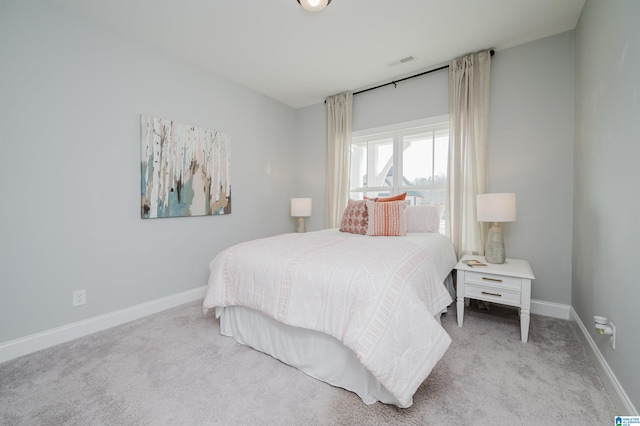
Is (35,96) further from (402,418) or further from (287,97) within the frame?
(402,418)

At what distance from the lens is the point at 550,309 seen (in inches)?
97.2

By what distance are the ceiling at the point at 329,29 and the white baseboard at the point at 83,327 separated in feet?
8.29

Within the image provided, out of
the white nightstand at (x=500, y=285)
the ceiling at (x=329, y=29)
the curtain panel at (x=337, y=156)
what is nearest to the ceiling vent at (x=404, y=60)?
the ceiling at (x=329, y=29)

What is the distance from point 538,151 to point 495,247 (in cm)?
106

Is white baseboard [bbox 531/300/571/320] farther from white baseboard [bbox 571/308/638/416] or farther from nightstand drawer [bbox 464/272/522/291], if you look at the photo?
nightstand drawer [bbox 464/272/522/291]

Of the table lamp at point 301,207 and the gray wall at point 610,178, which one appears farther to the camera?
the table lamp at point 301,207

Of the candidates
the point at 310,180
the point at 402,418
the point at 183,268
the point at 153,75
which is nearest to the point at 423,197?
the point at 310,180

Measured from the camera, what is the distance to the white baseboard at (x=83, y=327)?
1843 mm

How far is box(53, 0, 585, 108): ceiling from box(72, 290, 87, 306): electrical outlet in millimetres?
2272

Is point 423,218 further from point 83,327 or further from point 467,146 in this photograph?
point 83,327

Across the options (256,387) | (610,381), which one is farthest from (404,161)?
(256,387)

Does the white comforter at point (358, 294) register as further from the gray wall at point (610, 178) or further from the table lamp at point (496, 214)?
the gray wall at point (610, 178)
